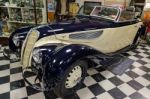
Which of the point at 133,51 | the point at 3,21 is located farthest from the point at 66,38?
the point at 3,21

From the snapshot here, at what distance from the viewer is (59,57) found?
1.79 metres

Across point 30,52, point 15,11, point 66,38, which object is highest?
point 15,11

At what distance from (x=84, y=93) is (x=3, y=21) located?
339 cm

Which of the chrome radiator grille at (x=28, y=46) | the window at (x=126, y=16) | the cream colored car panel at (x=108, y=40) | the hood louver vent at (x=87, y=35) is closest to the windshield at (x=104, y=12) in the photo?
the window at (x=126, y=16)

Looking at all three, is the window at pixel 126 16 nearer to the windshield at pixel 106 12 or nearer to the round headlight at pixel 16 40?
the windshield at pixel 106 12

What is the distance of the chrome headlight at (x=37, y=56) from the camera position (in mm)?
1915

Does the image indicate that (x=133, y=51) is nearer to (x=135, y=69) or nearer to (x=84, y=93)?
(x=135, y=69)

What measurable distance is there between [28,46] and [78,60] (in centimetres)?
84

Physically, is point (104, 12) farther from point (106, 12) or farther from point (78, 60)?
point (78, 60)

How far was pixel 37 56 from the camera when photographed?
1.96 meters

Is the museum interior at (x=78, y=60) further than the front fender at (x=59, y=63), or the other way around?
the museum interior at (x=78, y=60)

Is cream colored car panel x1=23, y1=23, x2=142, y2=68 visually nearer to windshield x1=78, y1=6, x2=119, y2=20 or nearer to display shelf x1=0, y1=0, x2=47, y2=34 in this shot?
windshield x1=78, y1=6, x2=119, y2=20

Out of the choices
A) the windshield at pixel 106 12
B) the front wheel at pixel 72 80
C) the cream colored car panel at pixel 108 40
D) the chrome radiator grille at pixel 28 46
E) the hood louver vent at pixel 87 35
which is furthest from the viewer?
the windshield at pixel 106 12

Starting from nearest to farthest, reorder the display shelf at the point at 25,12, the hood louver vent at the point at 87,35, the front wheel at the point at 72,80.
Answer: the front wheel at the point at 72,80 → the hood louver vent at the point at 87,35 → the display shelf at the point at 25,12
